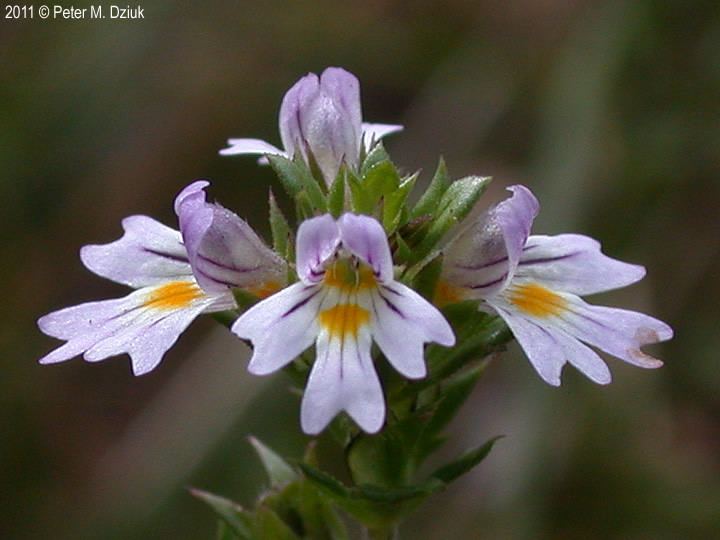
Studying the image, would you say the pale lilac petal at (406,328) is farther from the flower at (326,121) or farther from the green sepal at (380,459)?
the flower at (326,121)

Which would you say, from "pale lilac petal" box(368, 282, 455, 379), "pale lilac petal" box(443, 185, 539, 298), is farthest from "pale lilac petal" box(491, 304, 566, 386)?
"pale lilac petal" box(368, 282, 455, 379)

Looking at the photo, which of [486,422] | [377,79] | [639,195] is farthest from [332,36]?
[486,422]

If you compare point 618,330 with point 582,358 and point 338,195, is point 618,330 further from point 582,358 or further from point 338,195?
point 338,195

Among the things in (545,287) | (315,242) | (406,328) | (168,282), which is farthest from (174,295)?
(545,287)

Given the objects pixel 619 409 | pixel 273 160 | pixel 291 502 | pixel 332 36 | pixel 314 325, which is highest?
pixel 332 36

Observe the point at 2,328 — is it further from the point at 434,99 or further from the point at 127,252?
the point at 127,252

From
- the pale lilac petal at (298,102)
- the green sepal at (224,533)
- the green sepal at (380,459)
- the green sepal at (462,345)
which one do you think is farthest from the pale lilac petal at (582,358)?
the green sepal at (224,533)
